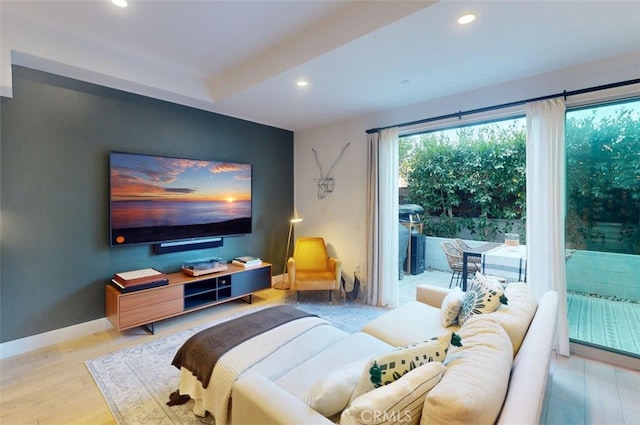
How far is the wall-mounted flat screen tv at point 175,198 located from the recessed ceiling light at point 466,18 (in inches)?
124

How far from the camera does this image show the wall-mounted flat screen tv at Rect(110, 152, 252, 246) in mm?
3150

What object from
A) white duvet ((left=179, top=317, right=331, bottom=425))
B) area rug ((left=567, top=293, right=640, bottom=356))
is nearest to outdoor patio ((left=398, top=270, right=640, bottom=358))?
area rug ((left=567, top=293, right=640, bottom=356))

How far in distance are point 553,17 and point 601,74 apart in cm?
103

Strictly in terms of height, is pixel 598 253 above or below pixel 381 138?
below

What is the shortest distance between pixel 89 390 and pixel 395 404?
244cm

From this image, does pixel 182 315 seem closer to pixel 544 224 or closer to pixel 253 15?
pixel 253 15

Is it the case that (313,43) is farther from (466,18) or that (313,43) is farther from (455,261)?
(455,261)

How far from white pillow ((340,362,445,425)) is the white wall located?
3072 millimetres

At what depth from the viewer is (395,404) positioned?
0.97 meters

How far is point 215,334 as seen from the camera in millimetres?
1979

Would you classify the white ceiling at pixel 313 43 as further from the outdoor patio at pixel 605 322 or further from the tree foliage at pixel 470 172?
the outdoor patio at pixel 605 322

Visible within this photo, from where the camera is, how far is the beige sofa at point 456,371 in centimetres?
91

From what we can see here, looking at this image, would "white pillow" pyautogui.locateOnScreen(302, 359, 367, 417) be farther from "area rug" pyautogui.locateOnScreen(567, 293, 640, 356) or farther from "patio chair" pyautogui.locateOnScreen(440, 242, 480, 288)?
"patio chair" pyautogui.locateOnScreen(440, 242, 480, 288)

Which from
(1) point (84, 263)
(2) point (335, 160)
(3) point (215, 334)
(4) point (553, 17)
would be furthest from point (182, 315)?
(4) point (553, 17)
